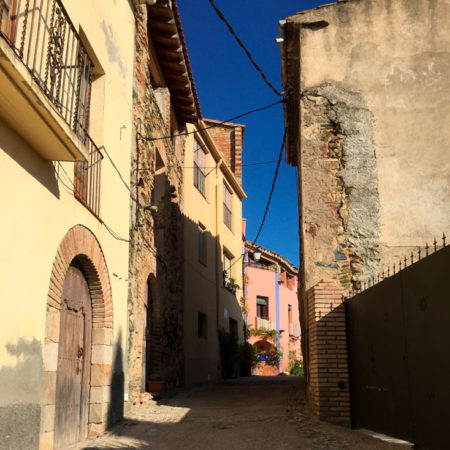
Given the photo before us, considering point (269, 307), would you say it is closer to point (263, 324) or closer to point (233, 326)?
point (263, 324)

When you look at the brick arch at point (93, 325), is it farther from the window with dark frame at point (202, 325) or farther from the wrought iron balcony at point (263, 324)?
the wrought iron balcony at point (263, 324)

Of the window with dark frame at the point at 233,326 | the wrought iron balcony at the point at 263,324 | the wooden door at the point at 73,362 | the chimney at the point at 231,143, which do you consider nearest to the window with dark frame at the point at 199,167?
the chimney at the point at 231,143

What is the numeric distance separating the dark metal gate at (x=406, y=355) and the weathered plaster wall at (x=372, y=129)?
5.08 feet

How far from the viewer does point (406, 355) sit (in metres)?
5.68

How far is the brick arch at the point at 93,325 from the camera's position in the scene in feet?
19.7

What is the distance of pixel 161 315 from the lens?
40.3 feet

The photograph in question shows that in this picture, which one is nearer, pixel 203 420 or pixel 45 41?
pixel 45 41

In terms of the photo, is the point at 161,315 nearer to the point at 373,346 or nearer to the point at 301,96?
the point at 301,96

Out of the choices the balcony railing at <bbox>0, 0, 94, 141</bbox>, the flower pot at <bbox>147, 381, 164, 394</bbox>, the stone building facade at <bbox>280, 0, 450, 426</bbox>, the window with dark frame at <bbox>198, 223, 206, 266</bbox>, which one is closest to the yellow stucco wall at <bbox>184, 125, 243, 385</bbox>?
the window with dark frame at <bbox>198, 223, 206, 266</bbox>

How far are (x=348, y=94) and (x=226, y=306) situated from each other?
41.9ft

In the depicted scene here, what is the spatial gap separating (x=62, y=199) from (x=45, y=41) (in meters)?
1.68

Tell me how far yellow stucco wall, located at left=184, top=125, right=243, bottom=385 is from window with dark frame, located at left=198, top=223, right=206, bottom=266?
164 millimetres

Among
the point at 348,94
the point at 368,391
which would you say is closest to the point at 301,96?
the point at 348,94

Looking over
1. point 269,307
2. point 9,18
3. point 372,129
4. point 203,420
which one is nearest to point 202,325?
point 203,420
